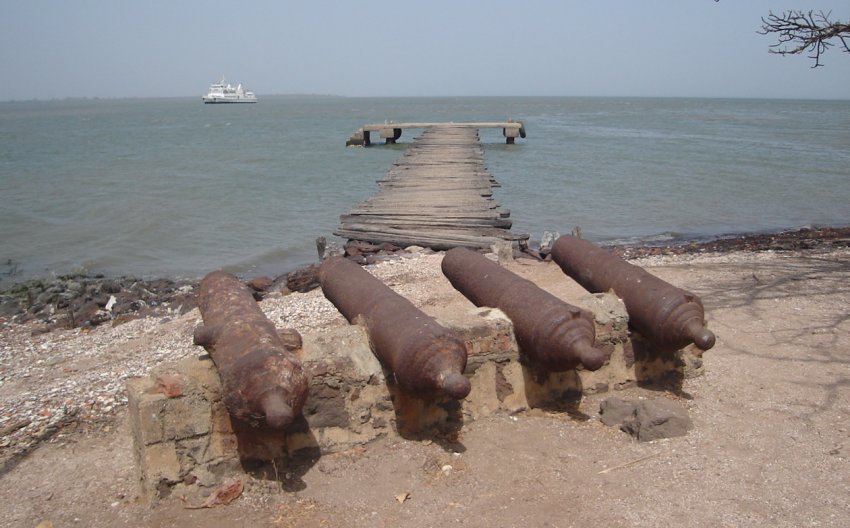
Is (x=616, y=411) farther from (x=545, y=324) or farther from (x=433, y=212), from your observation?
(x=433, y=212)

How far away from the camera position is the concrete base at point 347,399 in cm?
414

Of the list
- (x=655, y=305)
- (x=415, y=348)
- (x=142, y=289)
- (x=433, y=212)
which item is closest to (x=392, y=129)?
(x=433, y=212)

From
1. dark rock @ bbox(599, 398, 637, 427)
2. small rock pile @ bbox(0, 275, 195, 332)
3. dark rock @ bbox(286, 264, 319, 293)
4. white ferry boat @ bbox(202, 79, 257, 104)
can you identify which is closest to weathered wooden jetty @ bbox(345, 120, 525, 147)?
small rock pile @ bbox(0, 275, 195, 332)

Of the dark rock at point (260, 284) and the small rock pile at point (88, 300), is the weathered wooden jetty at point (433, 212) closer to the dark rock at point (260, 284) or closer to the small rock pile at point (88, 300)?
the dark rock at point (260, 284)

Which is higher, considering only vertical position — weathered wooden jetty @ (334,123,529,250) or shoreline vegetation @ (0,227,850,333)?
weathered wooden jetty @ (334,123,529,250)

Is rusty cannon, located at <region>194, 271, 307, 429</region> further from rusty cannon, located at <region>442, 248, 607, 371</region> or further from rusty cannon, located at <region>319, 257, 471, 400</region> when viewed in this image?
rusty cannon, located at <region>442, 248, 607, 371</region>

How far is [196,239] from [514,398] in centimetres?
1388

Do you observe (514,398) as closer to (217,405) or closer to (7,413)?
(217,405)


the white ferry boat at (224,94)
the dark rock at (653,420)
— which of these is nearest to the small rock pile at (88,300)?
the dark rock at (653,420)

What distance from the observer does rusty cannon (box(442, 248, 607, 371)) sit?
4.69 m

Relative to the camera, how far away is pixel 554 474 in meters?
4.40

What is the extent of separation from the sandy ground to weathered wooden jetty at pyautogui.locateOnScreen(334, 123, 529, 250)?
816 cm

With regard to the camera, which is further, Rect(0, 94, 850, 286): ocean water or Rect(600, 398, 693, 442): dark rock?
Rect(0, 94, 850, 286): ocean water

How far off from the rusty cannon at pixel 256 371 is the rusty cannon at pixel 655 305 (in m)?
2.73
